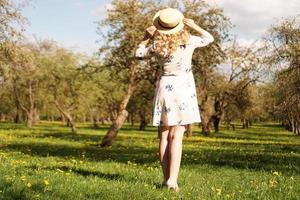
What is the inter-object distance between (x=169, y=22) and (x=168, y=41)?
361mm

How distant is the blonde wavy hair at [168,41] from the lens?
8922 mm

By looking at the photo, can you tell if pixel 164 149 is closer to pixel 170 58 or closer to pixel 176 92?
pixel 176 92

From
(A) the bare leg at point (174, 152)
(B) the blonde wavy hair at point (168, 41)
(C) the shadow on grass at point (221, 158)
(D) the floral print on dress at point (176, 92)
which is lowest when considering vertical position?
(C) the shadow on grass at point (221, 158)

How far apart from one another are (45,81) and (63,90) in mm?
3825

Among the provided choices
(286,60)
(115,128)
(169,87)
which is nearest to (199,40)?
(169,87)

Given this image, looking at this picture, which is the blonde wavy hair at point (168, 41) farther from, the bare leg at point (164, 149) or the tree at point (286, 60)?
the tree at point (286, 60)

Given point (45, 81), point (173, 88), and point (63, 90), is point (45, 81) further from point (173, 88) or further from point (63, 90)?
point (173, 88)

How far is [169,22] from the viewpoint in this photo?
8711 mm

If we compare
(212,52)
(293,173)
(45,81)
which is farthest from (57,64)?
(293,173)

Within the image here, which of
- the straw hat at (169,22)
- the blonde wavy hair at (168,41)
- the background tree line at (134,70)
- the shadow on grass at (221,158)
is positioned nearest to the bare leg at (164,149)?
the blonde wavy hair at (168,41)

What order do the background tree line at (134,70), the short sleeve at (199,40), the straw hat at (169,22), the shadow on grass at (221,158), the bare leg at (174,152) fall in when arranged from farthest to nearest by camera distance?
1. the background tree line at (134,70)
2. the shadow on grass at (221,158)
3. the short sleeve at (199,40)
4. the bare leg at (174,152)
5. the straw hat at (169,22)

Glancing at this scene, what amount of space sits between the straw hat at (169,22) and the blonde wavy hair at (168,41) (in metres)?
0.08

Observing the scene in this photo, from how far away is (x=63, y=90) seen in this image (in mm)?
78312

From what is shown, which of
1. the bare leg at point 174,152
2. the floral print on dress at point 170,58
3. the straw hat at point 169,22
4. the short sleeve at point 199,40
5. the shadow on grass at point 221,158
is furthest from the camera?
the shadow on grass at point 221,158
